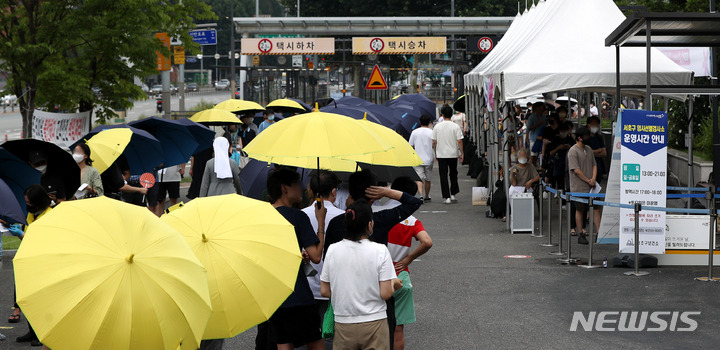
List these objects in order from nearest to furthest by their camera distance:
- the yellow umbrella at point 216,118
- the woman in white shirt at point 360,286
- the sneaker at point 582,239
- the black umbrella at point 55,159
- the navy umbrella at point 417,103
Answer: the woman in white shirt at point 360,286 < the black umbrella at point 55,159 < the sneaker at point 582,239 < the yellow umbrella at point 216,118 < the navy umbrella at point 417,103

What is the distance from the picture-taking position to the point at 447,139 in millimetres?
19234

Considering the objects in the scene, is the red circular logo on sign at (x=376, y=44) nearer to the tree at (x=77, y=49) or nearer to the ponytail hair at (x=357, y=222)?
the tree at (x=77, y=49)

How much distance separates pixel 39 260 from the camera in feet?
13.7

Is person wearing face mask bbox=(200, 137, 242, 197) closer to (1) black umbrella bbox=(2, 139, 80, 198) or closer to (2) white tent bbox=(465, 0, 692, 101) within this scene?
(1) black umbrella bbox=(2, 139, 80, 198)

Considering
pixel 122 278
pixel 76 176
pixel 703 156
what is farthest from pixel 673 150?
pixel 122 278

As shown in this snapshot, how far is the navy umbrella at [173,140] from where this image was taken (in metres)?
14.6

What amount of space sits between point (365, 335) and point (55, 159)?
4780 millimetres

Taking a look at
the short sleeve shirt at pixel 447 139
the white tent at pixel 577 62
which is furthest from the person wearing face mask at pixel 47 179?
the short sleeve shirt at pixel 447 139

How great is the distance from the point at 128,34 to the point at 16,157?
1105cm

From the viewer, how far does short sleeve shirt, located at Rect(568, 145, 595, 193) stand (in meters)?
13.2

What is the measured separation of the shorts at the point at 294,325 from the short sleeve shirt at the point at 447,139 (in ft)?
43.8

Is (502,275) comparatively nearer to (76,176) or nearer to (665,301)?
(665,301)
